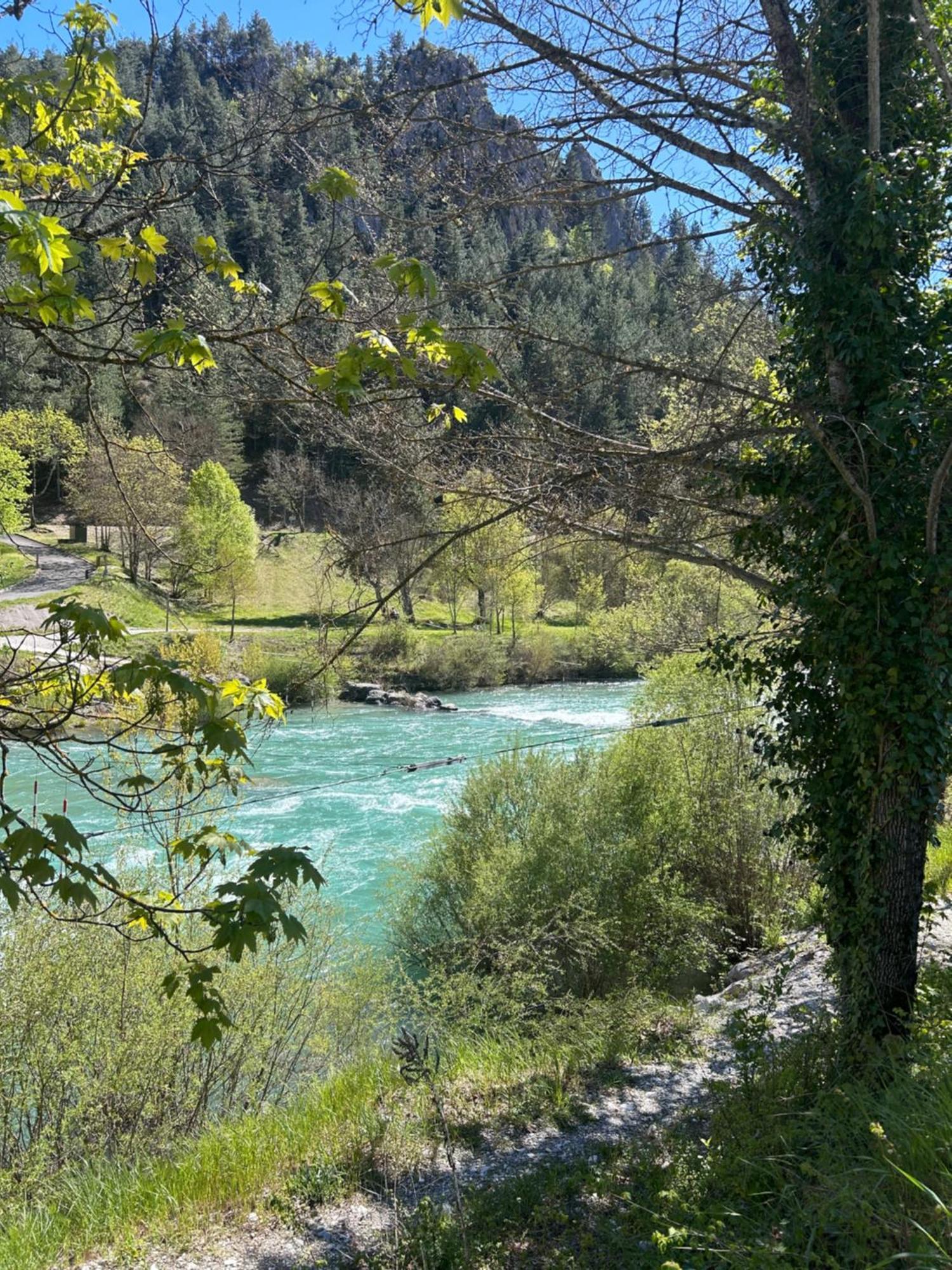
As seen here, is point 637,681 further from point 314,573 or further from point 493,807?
point 314,573

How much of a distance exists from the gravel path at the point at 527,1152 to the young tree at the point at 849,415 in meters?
0.94

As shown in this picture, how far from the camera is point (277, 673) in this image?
90.8ft

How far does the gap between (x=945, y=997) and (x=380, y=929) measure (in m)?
7.62

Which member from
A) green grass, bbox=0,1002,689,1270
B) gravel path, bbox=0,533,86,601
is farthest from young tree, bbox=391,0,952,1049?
gravel path, bbox=0,533,86,601

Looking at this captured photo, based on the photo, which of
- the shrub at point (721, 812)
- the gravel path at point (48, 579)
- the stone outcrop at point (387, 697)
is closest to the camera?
the shrub at point (721, 812)

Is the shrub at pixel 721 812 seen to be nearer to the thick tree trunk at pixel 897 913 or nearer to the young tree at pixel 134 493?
the thick tree trunk at pixel 897 913

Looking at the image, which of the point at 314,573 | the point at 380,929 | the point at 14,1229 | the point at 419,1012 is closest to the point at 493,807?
the point at 380,929

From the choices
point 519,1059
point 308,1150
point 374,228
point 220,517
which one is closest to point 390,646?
point 220,517

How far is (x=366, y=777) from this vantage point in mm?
7941

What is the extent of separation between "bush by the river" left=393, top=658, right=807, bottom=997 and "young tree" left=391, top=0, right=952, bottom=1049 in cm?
392

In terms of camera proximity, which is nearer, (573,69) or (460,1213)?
(460,1213)

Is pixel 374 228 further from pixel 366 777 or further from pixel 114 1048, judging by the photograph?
pixel 114 1048

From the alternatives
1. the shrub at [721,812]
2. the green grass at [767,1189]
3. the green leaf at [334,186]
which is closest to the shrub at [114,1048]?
the green grass at [767,1189]

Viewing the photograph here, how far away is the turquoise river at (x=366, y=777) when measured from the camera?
43.1 ft
